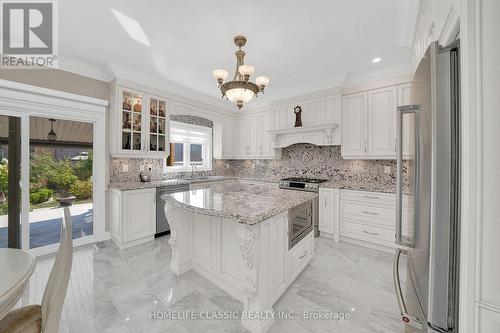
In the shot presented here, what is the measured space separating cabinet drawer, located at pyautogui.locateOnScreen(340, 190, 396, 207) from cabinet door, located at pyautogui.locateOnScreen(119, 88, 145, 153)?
355 cm

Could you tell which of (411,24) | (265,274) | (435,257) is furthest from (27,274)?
(411,24)

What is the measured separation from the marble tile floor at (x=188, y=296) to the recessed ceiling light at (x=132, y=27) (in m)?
2.78

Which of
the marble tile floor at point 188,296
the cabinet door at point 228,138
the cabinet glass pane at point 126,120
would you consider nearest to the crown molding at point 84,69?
the cabinet glass pane at point 126,120

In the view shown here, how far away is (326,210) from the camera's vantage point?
3365mm

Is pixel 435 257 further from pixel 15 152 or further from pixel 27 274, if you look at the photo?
pixel 15 152

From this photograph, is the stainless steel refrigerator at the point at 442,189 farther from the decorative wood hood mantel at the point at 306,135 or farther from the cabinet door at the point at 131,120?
the cabinet door at the point at 131,120

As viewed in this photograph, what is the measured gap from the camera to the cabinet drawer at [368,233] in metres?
2.88

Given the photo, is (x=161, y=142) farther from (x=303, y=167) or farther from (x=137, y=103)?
(x=303, y=167)

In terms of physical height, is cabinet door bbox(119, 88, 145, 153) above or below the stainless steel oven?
above

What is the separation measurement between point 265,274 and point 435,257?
1147mm

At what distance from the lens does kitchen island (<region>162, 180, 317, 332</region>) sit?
150 cm

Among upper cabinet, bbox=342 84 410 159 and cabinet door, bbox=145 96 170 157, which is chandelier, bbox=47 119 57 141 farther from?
upper cabinet, bbox=342 84 410 159

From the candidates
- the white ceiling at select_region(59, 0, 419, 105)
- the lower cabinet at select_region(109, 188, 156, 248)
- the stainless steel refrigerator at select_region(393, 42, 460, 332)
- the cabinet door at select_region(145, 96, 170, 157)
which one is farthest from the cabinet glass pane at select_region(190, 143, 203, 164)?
the stainless steel refrigerator at select_region(393, 42, 460, 332)

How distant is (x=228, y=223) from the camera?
6.17ft
